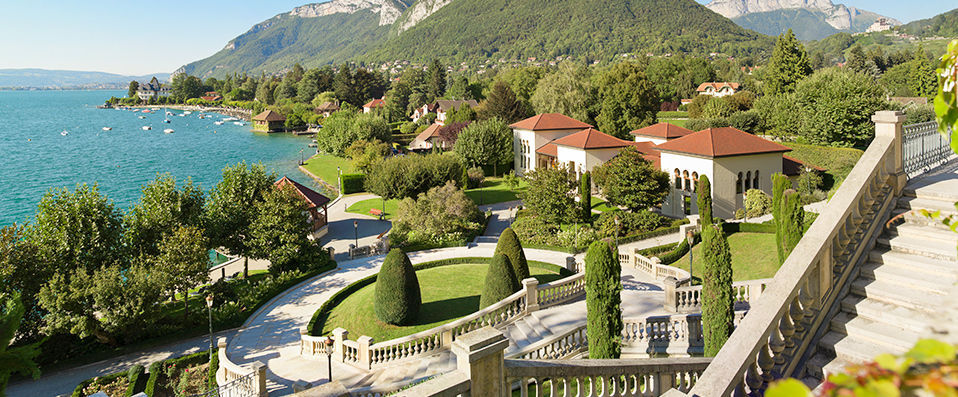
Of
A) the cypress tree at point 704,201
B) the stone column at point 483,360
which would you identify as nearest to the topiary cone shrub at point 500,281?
the stone column at point 483,360

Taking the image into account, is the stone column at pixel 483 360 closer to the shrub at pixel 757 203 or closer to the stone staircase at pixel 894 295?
the stone staircase at pixel 894 295

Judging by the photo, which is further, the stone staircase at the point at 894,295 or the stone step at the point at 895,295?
the stone step at the point at 895,295

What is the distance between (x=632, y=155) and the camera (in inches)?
1298

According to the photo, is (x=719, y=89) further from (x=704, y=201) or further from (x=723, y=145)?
(x=704, y=201)

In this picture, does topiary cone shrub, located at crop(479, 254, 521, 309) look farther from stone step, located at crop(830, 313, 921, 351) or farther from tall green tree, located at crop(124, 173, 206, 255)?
tall green tree, located at crop(124, 173, 206, 255)

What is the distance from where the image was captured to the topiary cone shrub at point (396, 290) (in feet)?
62.5

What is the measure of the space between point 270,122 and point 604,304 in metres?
119

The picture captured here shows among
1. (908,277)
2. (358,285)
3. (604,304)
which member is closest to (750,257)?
(604,304)

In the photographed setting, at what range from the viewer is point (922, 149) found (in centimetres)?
1005

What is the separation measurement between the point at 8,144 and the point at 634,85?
106 m

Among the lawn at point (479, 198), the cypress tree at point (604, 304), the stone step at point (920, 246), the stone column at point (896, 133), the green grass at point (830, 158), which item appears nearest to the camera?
→ the stone step at point (920, 246)

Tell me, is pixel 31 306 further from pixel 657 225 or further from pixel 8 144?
pixel 8 144

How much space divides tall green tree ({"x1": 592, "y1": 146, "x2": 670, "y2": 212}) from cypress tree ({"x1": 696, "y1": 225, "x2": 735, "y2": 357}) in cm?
1948

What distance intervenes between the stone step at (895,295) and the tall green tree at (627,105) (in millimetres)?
55808
